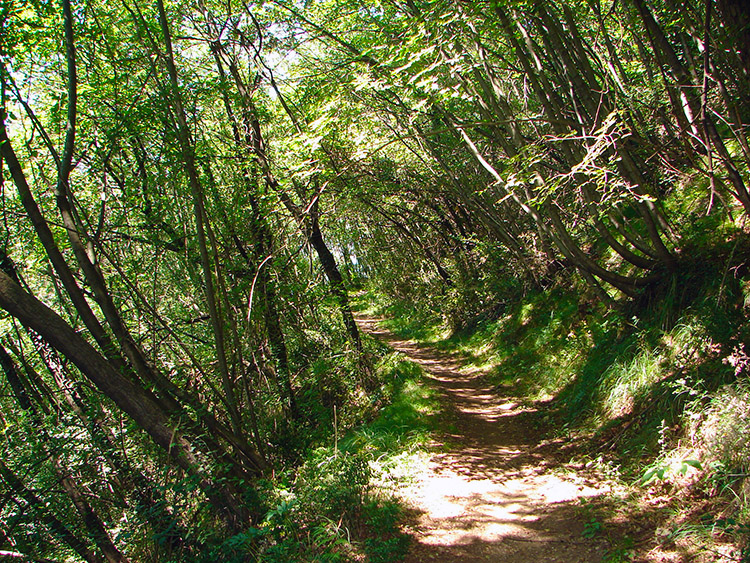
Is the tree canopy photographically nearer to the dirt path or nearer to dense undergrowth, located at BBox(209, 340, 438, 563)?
dense undergrowth, located at BBox(209, 340, 438, 563)

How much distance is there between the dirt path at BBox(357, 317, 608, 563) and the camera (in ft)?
12.6

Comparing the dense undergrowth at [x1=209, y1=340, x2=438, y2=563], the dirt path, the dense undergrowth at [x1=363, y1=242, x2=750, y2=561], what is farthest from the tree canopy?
the dirt path

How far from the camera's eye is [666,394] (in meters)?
4.55

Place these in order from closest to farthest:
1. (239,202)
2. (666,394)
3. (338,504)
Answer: (338,504) < (666,394) < (239,202)

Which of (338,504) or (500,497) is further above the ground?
(338,504)

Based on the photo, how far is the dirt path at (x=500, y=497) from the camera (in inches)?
151

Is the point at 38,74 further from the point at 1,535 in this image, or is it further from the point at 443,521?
the point at 443,521

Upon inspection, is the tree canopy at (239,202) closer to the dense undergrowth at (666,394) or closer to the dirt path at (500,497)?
the dense undergrowth at (666,394)

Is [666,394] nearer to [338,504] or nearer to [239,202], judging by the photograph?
[338,504]

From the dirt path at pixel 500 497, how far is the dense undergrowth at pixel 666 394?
1.11ft

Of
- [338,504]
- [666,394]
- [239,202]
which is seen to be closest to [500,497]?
[338,504]

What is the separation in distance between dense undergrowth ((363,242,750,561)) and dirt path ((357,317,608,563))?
0.34 meters

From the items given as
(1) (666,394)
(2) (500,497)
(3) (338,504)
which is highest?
(3) (338,504)

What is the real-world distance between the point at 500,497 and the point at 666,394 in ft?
6.71
